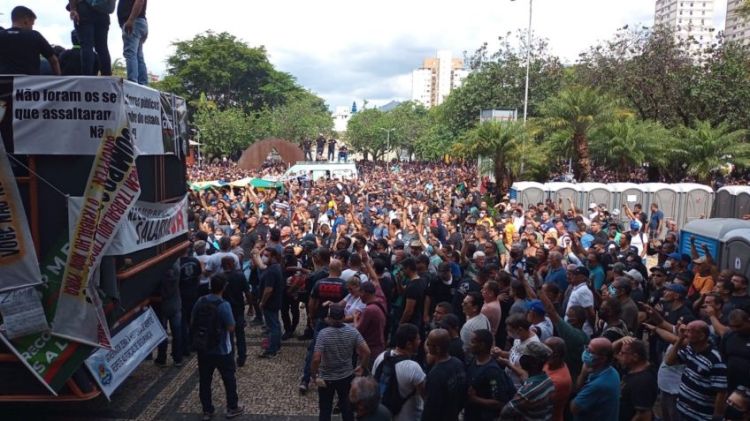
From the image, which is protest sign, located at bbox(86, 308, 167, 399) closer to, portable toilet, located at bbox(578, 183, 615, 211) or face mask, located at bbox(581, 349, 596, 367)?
face mask, located at bbox(581, 349, 596, 367)

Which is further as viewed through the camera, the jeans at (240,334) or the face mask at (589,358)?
the jeans at (240,334)

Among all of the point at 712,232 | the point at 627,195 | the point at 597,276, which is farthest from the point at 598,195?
the point at 597,276

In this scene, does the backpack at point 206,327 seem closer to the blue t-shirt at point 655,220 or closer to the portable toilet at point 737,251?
the portable toilet at point 737,251

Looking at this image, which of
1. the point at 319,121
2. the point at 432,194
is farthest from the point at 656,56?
the point at 319,121

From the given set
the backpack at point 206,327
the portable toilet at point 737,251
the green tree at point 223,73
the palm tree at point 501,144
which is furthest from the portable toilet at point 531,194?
the green tree at point 223,73

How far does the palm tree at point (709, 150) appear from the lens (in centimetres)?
2420

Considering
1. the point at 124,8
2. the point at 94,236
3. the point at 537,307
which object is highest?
the point at 124,8

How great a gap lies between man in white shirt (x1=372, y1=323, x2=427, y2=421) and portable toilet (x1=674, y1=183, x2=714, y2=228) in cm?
1881

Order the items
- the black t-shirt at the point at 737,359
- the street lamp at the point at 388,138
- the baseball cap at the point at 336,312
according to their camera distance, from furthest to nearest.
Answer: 1. the street lamp at the point at 388,138
2. the baseball cap at the point at 336,312
3. the black t-shirt at the point at 737,359

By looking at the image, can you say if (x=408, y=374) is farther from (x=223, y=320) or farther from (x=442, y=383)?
(x=223, y=320)

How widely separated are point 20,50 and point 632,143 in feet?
79.9

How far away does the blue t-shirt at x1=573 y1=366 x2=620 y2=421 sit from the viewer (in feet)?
13.7

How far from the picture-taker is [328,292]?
652 cm

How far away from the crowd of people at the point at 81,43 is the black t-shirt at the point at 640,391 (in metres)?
6.27
